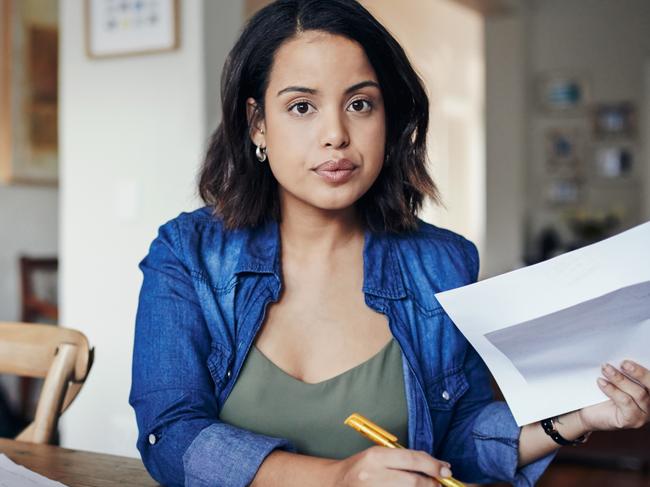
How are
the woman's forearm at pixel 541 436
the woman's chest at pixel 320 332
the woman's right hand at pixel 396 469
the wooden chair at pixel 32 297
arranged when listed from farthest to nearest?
the wooden chair at pixel 32 297
the woman's chest at pixel 320 332
the woman's forearm at pixel 541 436
the woman's right hand at pixel 396 469

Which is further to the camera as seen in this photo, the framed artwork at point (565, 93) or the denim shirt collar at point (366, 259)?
the framed artwork at point (565, 93)

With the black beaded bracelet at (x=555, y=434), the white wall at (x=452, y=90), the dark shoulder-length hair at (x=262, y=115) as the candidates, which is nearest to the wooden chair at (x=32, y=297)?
the dark shoulder-length hair at (x=262, y=115)

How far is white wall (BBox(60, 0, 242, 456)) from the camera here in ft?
8.13

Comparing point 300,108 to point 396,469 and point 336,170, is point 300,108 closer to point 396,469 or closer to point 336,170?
point 336,170

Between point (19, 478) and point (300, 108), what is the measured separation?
2.06 feet

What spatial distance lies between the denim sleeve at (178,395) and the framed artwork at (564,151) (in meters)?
5.34

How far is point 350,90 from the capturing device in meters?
1.20

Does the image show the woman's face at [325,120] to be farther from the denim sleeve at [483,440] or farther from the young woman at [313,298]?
the denim sleeve at [483,440]

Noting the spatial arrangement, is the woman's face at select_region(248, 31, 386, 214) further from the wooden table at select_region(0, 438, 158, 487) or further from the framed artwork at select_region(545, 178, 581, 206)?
the framed artwork at select_region(545, 178, 581, 206)

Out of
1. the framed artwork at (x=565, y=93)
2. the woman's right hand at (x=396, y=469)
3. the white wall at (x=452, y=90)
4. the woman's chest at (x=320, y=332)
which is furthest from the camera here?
the white wall at (x=452, y=90)

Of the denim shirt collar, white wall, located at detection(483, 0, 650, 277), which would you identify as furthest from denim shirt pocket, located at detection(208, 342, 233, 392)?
white wall, located at detection(483, 0, 650, 277)

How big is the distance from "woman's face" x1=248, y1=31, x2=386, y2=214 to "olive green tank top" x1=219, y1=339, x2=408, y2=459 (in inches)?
10.3

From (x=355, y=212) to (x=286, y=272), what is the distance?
0.57 feet

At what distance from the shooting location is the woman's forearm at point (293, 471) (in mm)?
971
